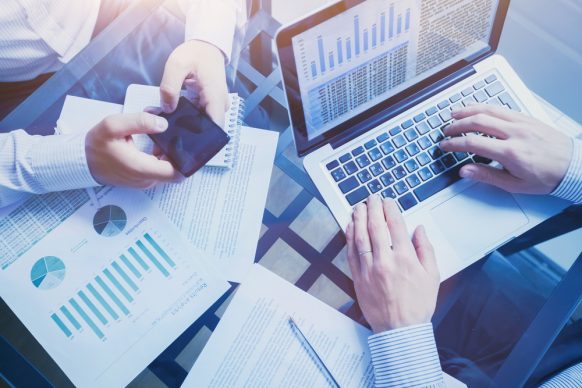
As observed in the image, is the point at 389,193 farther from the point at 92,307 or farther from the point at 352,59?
the point at 92,307

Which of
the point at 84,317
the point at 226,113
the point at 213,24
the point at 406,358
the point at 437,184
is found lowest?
the point at 406,358

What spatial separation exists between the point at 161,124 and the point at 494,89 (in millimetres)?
572

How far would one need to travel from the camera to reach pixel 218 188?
2.35ft

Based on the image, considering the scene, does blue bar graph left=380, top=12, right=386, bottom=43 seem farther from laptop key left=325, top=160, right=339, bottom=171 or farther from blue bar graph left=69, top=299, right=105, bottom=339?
blue bar graph left=69, top=299, right=105, bottom=339

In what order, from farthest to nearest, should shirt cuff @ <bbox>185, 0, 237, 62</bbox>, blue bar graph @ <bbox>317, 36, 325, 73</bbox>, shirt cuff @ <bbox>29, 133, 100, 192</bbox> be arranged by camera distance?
1. shirt cuff @ <bbox>185, 0, 237, 62</bbox>
2. shirt cuff @ <bbox>29, 133, 100, 192</bbox>
3. blue bar graph @ <bbox>317, 36, 325, 73</bbox>

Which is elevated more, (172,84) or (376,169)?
(172,84)

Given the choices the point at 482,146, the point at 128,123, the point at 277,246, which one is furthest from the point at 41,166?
the point at 482,146

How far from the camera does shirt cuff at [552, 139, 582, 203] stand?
68cm

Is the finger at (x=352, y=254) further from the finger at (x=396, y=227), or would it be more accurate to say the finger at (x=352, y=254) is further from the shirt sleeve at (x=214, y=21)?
the shirt sleeve at (x=214, y=21)

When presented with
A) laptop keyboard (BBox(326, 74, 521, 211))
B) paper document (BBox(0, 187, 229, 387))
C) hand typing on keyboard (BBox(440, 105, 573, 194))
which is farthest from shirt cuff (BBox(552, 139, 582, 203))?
paper document (BBox(0, 187, 229, 387))

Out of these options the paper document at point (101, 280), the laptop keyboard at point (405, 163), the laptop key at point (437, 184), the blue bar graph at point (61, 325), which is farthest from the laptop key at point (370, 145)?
the blue bar graph at point (61, 325)

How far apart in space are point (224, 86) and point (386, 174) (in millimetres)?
308

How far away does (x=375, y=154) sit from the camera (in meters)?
0.72

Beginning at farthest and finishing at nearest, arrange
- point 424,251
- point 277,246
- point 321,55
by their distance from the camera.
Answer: point 277,246, point 424,251, point 321,55
